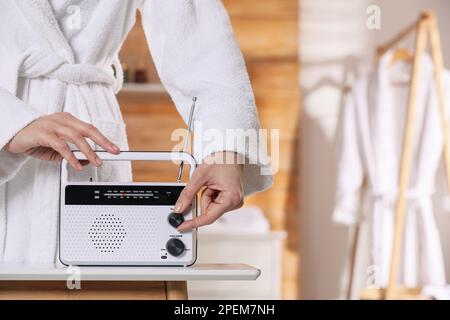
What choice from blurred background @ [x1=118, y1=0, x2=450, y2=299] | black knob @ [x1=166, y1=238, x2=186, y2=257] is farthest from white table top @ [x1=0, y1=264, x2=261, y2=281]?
blurred background @ [x1=118, y1=0, x2=450, y2=299]

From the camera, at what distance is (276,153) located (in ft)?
8.16

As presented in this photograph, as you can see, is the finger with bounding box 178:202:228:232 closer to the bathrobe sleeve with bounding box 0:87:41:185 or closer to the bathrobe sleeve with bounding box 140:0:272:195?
the bathrobe sleeve with bounding box 140:0:272:195

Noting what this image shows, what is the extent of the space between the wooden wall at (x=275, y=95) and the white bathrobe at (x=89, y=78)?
1.73 m

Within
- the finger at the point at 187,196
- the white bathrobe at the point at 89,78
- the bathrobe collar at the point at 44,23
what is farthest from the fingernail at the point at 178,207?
the bathrobe collar at the point at 44,23

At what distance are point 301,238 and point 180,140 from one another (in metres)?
0.59

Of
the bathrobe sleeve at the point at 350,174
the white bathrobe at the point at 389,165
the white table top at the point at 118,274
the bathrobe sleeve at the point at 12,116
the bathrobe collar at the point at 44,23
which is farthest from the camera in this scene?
the bathrobe sleeve at the point at 350,174

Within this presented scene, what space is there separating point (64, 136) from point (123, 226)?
3.3 inches

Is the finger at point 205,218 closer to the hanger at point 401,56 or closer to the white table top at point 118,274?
the white table top at point 118,274

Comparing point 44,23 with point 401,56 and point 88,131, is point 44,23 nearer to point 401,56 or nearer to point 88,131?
point 88,131

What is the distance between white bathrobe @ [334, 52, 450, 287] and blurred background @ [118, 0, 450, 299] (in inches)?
9.6

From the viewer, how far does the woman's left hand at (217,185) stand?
52cm
